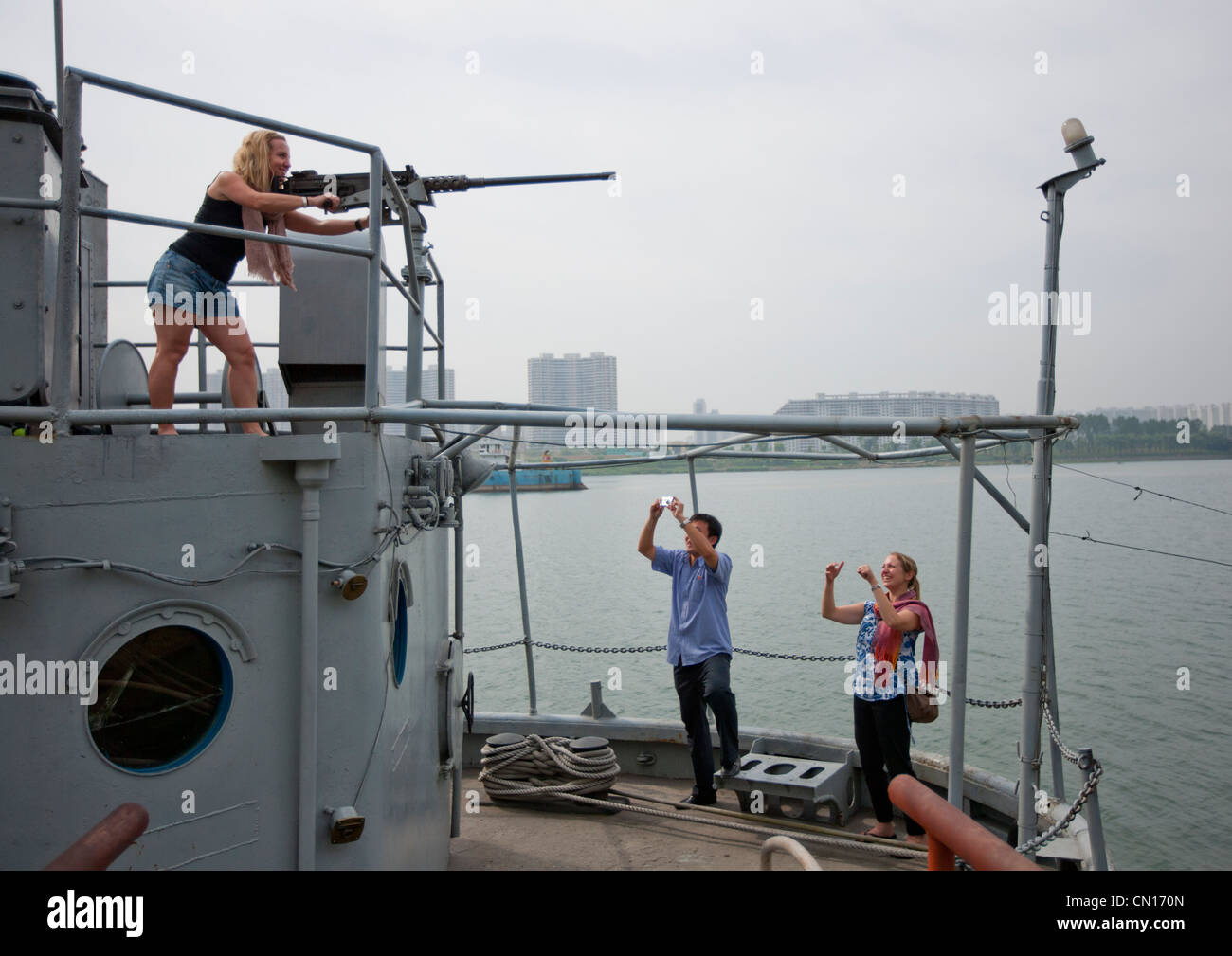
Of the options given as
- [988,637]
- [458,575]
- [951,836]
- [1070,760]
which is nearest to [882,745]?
[1070,760]

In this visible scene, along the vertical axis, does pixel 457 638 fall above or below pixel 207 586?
below

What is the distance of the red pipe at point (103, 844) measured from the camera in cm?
203

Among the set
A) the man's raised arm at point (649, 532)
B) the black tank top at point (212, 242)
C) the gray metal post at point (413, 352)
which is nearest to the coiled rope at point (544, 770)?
the man's raised arm at point (649, 532)

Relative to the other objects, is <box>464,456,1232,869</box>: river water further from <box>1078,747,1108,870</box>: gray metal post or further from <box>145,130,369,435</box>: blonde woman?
<box>145,130,369,435</box>: blonde woman

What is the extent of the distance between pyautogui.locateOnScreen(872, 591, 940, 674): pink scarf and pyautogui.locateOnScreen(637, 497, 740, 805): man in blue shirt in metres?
1.07

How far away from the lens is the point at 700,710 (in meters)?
6.25

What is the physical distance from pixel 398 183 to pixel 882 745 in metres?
5.07

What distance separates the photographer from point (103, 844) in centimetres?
211

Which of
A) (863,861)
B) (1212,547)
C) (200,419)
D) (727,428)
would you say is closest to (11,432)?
(200,419)

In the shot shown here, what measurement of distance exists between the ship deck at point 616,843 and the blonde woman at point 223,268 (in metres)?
3.09

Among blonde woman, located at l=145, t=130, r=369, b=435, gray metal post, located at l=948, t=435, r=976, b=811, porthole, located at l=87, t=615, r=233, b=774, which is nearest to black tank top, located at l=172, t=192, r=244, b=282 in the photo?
blonde woman, located at l=145, t=130, r=369, b=435

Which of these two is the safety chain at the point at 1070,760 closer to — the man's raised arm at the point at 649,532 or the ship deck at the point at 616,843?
the ship deck at the point at 616,843

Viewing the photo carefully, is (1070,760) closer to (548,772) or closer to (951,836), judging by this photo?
(951,836)
